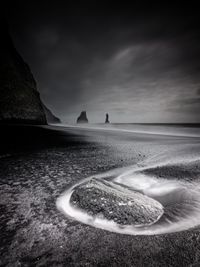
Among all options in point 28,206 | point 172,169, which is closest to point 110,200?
point 28,206

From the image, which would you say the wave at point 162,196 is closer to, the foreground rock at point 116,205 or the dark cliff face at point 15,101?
the foreground rock at point 116,205

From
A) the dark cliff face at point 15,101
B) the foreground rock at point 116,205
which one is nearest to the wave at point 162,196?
the foreground rock at point 116,205

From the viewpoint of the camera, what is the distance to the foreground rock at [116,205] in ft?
8.44

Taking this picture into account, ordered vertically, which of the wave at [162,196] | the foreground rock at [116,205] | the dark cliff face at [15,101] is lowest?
the wave at [162,196]

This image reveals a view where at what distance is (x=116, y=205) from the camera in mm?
2785

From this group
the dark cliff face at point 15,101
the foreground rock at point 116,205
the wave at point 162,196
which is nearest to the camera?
the wave at point 162,196

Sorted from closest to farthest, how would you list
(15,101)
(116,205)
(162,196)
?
(116,205)
(162,196)
(15,101)

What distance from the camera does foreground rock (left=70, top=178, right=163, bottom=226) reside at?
2574 mm

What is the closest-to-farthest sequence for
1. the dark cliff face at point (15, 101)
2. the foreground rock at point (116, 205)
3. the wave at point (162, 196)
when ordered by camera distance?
the wave at point (162, 196)
the foreground rock at point (116, 205)
the dark cliff face at point (15, 101)

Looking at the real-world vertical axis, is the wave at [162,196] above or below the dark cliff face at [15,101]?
below

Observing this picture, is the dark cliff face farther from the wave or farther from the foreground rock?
the foreground rock

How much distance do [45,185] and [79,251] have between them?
2524 millimetres

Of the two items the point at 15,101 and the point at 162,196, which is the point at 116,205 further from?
the point at 15,101

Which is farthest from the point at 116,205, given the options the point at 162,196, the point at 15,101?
the point at 15,101
